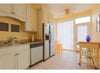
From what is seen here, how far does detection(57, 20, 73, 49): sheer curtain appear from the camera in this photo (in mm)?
4938

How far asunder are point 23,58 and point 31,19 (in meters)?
1.64

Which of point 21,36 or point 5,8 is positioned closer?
point 5,8

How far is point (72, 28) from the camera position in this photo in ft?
15.8

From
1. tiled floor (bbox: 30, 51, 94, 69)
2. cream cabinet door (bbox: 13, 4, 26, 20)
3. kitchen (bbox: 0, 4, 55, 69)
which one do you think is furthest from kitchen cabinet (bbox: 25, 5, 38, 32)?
tiled floor (bbox: 30, 51, 94, 69)

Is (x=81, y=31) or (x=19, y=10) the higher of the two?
(x=19, y=10)

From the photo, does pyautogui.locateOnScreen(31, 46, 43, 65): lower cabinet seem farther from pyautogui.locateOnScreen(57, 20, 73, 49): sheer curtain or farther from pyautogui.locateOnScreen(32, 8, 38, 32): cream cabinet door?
pyautogui.locateOnScreen(57, 20, 73, 49): sheer curtain

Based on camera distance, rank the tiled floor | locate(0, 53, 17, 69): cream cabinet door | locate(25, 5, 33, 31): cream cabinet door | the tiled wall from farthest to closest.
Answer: locate(25, 5, 33, 31): cream cabinet door < the tiled floor < the tiled wall < locate(0, 53, 17, 69): cream cabinet door

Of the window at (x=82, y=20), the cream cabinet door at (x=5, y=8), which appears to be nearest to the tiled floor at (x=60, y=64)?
the cream cabinet door at (x=5, y=8)

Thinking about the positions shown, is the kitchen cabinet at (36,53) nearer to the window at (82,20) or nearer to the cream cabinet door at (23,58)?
the cream cabinet door at (23,58)

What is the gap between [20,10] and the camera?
2.25 meters

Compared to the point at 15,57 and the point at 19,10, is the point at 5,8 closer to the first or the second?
the point at 19,10

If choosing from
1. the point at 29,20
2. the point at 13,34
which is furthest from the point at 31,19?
the point at 13,34

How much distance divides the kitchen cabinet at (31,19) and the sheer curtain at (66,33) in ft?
9.56

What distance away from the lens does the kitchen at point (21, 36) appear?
1.70m
